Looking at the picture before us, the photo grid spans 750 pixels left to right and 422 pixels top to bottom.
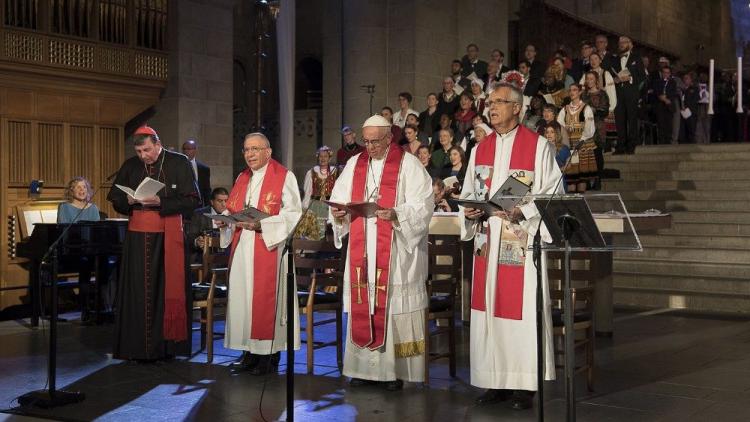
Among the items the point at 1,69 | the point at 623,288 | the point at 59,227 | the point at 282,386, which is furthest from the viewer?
the point at 1,69

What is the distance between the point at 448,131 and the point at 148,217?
17.8ft

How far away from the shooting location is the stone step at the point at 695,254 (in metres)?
11.5

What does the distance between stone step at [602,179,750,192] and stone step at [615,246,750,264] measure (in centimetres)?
161

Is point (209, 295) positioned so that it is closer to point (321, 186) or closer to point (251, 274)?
point (251, 274)

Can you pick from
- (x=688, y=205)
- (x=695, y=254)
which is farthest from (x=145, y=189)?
(x=688, y=205)

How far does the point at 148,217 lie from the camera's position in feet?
24.8

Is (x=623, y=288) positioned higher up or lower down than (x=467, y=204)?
lower down

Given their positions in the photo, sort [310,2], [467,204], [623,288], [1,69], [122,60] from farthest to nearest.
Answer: [310,2] < [122,60] < [1,69] < [623,288] < [467,204]

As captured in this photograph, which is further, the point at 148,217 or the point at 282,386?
the point at 148,217

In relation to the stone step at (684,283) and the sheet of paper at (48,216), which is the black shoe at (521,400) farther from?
the sheet of paper at (48,216)

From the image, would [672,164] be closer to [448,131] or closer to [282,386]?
[448,131]

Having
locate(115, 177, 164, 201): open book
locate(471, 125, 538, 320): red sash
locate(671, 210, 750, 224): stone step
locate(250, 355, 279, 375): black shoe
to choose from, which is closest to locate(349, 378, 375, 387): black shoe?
locate(250, 355, 279, 375): black shoe

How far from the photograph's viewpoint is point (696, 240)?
12.1 metres

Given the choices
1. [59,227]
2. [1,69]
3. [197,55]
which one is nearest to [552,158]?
[59,227]
